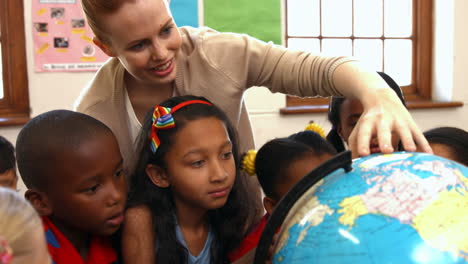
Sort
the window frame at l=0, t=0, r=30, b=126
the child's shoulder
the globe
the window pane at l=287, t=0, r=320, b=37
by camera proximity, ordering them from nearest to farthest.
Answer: the globe < the child's shoulder < the window frame at l=0, t=0, r=30, b=126 < the window pane at l=287, t=0, r=320, b=37

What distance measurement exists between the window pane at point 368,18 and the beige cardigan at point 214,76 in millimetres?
2137

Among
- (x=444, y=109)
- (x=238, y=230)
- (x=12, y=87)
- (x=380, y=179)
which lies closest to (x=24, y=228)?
(x=380, y=179)

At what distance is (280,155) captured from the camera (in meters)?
1.45

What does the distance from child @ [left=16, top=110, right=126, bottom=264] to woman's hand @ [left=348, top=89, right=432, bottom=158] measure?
22.8 inches

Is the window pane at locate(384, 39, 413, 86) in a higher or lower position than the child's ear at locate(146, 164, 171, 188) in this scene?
higher

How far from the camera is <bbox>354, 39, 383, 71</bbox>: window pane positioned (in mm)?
3373

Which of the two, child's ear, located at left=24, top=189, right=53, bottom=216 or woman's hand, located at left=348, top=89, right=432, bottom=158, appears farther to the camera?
child's ear, located at left=24, top=189, right=53, bottom=216

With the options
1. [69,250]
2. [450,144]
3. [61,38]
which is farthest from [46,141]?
[61,38]

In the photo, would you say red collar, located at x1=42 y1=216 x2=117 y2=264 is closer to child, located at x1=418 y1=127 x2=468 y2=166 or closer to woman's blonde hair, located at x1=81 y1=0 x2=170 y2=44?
woman's blonde hair, located at x1=81 y1=0 x2=170 y2=44

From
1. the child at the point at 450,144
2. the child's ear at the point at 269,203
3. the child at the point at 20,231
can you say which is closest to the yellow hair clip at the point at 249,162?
the child's ear at the point at 269,203

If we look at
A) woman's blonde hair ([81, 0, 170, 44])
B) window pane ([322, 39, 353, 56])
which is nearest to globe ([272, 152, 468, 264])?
woman's blonde hair ([81, 0, 170, 44])

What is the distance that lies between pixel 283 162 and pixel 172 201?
34 centimetres

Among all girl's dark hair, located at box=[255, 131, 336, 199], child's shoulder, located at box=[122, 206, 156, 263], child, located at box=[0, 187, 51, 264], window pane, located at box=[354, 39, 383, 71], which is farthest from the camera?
window pane, located at box=[354, 39, 383, 71]

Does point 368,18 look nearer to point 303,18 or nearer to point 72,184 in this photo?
point 303,18
